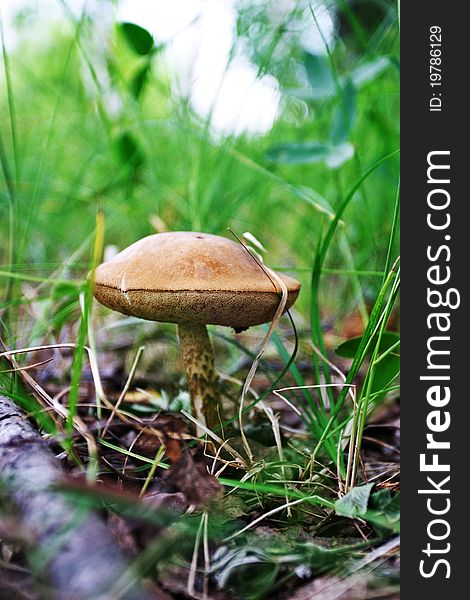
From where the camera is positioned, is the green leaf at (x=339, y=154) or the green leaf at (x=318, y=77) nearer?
the green leaf at (x=339, y=154)

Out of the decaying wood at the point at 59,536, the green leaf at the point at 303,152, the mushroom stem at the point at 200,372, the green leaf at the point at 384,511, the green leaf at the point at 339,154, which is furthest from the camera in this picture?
the green leaf at the point at 303,152

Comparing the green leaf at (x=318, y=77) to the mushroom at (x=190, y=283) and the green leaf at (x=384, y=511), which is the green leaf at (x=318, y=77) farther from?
the green leaf at (x=384, y=511)

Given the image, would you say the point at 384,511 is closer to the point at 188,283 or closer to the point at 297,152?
the point at 188,283

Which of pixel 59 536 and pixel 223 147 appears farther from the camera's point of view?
pixel 223 147

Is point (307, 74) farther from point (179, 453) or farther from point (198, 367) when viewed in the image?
point (179, 453)

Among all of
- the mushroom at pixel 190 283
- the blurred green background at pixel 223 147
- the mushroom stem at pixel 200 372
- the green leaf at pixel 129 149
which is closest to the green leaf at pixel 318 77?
the blurred green background at pixel 223 147

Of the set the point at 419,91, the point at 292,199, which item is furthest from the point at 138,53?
the point at 292,199

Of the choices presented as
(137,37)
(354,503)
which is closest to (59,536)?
(354,503)
